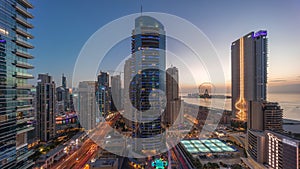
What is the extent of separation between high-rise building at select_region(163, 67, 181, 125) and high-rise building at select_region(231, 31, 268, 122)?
647 cm

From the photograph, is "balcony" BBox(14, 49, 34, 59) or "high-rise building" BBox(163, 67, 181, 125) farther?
"high-rise building" BBox(163, 67, 181, 125)

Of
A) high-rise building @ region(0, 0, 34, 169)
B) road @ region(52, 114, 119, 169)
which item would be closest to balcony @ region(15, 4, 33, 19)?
high-rise building @ region(0, 0, 34, 169)

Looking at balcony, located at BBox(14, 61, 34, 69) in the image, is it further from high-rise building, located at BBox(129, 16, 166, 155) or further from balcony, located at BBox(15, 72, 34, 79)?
high-rise building, located at BBox(129, 16, 166, 155)

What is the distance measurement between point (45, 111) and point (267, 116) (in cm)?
1439

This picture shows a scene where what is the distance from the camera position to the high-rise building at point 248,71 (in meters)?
13.1

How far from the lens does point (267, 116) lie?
8.88 m

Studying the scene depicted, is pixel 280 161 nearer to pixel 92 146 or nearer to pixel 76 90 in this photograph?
pixel 92 146

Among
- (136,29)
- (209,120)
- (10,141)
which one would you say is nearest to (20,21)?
(10,141)

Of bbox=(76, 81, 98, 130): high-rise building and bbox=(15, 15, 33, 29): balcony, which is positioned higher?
bbox=(15, 15, 33, 29): balcony

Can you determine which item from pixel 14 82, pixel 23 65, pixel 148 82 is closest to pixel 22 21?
pixel 23 65

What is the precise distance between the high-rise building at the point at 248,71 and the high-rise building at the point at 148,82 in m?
10.5

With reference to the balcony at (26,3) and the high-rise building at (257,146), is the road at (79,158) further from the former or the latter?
→ the high-rise building at (257,146)

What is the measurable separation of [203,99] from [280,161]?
24.6ft

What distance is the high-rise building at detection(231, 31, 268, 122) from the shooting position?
43.0ft
